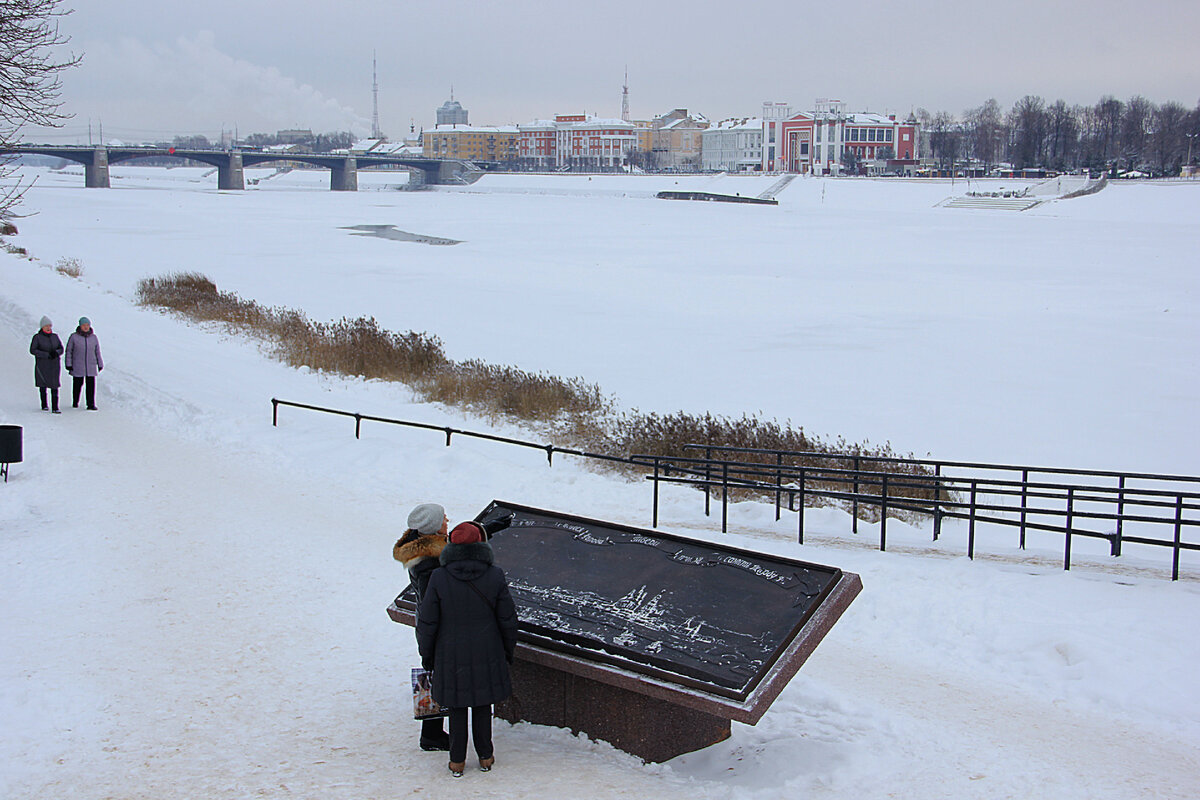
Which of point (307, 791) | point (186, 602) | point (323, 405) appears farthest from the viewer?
point (323, 405)

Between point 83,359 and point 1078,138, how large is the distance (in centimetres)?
14536

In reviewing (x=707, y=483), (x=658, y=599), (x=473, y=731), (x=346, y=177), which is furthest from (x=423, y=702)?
(x=346, y=177)

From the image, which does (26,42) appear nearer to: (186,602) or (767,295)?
(186,602)

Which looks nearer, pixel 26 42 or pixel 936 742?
pixel 936 742

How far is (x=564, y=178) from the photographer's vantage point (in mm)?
151625

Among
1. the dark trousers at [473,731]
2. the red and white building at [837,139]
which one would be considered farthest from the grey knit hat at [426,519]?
the red and white building at [837,139]

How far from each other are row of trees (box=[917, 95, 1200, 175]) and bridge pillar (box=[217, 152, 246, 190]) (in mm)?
82865

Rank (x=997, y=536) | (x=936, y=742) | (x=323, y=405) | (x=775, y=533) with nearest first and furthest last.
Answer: (x=936, y=742)
(x=775, y=533)
(x=997, y=536)
(x=323, y=405)

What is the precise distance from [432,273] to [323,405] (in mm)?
21659

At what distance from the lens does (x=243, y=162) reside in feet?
411

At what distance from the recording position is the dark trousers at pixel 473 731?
5.41 metres

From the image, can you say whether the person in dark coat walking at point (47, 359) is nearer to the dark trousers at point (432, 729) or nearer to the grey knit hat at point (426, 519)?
the grey knit hat at point (426, 519)

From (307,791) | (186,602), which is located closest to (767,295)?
(186,602)

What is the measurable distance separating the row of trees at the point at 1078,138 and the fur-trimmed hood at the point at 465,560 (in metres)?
115
